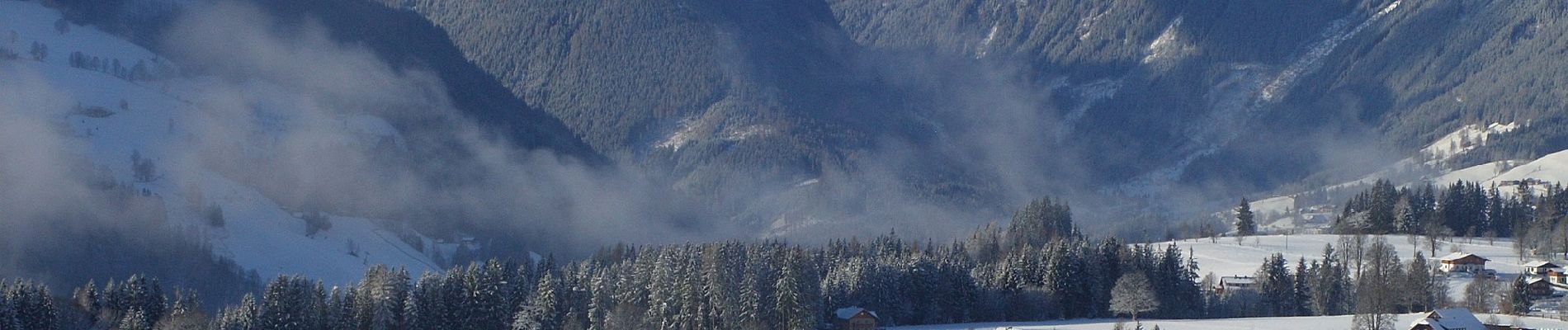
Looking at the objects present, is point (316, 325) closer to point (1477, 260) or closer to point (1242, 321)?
point (1242, 321)

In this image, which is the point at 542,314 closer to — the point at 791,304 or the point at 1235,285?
the point at 791,304

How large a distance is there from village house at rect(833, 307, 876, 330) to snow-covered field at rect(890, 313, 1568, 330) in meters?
3.49

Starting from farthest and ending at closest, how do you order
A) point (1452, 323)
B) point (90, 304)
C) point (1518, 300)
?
point (1518, 300), point (90, 304), point (1452, 323)

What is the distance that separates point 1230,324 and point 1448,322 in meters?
18.3

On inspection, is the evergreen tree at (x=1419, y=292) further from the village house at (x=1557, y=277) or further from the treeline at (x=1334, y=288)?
the village house at (x=1557, y=277)

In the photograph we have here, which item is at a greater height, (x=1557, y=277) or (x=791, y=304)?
(x=1557, y=277)

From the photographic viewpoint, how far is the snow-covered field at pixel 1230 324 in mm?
149000

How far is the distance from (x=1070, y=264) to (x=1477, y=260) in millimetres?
40609

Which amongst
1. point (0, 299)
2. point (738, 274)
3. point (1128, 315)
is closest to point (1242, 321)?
point (1128, 315)

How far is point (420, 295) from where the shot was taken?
152 meters

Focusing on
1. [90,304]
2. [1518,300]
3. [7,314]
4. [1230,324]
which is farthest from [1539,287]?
[7,314]

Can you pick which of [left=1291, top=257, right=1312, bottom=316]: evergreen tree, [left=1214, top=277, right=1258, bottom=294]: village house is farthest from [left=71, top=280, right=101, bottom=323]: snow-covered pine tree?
[left=1291, top=257, right=1312, bottom=316]: evergreen tree

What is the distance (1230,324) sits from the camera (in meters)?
156

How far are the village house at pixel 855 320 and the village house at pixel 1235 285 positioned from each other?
4015 cm
